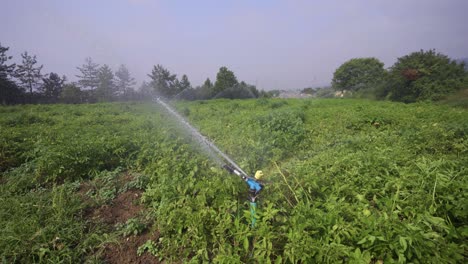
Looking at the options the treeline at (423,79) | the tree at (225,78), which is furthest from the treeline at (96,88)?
the treeline at (423,79)

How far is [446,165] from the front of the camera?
9.23 ft

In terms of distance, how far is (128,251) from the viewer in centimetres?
243

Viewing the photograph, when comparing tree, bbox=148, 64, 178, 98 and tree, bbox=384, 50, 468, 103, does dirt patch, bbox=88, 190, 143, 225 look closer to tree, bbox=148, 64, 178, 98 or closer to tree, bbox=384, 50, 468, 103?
tree, bbox=148, 64, 178, 98

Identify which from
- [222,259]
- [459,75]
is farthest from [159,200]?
[459,75]

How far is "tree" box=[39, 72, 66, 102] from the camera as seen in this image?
3631 cm

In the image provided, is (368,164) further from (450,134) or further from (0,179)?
(0,179)

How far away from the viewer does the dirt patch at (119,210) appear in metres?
2.91

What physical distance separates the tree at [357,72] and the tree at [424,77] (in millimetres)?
19679

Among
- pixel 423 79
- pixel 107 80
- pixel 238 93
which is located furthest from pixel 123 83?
pixel 423 79

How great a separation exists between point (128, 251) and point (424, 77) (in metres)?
32.0

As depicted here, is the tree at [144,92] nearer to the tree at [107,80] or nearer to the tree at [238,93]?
the tree at [107,80]

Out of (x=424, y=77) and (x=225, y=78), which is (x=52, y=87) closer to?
(x=225, y=78)

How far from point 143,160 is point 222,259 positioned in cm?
316

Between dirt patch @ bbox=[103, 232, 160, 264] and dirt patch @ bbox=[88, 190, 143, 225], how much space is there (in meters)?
0.40
